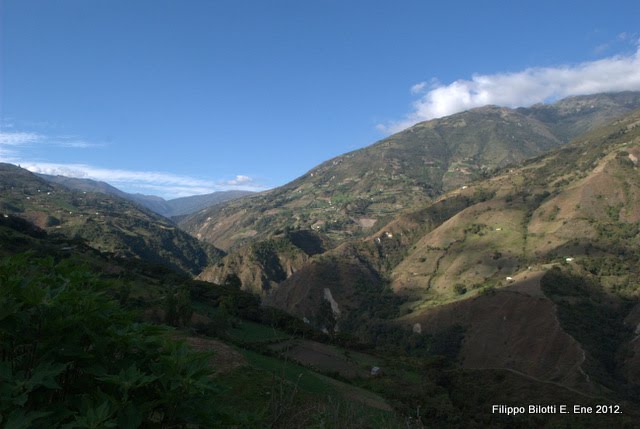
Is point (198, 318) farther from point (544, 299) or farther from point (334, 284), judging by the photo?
point (334, 284)

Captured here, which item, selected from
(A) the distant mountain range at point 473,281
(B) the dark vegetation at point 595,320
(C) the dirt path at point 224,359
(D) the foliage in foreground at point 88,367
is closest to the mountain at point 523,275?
(B) the dark vegetation at point 595,320

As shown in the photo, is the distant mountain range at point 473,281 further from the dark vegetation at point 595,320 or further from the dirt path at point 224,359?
the dirt path at point 224,359

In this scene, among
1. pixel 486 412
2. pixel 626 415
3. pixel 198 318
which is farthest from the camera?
pixel 198 318

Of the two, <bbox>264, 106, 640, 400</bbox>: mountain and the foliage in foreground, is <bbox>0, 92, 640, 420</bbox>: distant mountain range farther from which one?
the foliage in foreground

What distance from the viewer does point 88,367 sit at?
128 inches

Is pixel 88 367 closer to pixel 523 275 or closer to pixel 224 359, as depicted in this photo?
pixel 224 359

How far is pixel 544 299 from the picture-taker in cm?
6988

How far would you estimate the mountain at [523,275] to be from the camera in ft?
208

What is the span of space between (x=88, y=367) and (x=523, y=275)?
296 ft

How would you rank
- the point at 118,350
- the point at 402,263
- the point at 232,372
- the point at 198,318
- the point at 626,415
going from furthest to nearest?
the point at 402,263 → the point at 198,318 → the point at 626,415 → the point at 232,372 → the point at 118,350

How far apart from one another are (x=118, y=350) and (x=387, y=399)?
104ft

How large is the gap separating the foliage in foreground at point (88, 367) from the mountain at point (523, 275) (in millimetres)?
53067

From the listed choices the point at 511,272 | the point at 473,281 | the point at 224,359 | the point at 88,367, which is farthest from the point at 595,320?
the point at 88,367

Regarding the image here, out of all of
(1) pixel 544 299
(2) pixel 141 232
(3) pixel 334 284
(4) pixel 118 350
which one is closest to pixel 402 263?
(3) pixel 334 284
